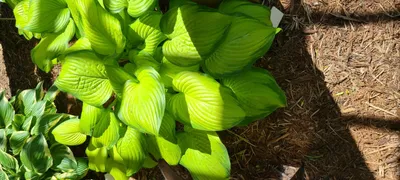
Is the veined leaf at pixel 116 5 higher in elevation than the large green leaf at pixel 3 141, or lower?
higher

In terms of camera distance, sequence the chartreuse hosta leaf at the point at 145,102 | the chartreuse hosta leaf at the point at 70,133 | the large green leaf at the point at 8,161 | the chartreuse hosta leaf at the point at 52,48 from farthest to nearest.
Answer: the large green leaf at the point at 8,161, the chartreuse hosta leaf at the point at 70,133, the chartreuse hosta leaf at the point at 52,48, the chartreuse hosta leaf at the point at 145,102

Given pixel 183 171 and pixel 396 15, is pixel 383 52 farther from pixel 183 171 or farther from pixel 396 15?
pixel 183 171

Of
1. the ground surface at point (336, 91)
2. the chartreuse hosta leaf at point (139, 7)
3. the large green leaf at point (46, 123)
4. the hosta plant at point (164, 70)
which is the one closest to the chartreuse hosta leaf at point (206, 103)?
the hosta plant at point (164, 70)

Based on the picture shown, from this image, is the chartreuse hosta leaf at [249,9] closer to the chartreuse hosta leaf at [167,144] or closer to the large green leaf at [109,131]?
the chartreuse hosta leaf at [167,144]

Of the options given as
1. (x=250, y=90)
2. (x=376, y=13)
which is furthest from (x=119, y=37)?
(x=376, y=13)

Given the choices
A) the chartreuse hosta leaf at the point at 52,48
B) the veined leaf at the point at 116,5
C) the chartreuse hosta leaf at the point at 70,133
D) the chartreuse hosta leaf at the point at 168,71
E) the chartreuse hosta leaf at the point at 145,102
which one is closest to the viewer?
the chartreuse hosta leaf at the point at 145,102

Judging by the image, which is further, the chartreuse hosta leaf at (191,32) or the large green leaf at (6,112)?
the large green leaf at (6,112)

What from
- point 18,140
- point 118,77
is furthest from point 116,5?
point 18,140

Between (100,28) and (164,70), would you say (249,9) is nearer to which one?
(164,70)

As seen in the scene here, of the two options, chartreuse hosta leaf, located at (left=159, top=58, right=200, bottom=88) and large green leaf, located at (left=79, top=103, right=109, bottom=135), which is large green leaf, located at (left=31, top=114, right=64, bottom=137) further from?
chartreuse hosta leaf, located at (left=159, top=58, right=200, bottom=88)
